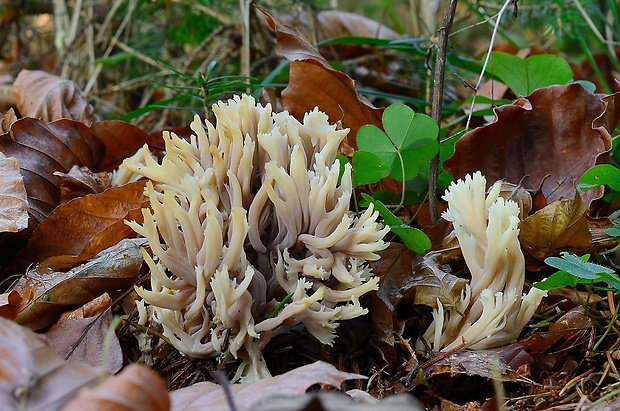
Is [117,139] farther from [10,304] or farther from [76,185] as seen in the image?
[10,304]

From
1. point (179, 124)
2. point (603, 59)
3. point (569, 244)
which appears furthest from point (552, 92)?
point (603, 59)

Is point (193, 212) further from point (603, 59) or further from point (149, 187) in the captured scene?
point (603, 59)

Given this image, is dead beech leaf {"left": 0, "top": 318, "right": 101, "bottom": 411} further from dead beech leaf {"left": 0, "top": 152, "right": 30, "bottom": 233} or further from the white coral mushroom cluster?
the white coral mushroom cluster

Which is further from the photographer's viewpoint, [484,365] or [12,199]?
[12,199]

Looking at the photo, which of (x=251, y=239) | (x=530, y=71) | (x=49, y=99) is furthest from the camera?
(x=49, y=99)

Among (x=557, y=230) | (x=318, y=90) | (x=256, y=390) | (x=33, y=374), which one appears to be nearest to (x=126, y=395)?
(x=33, y=374)

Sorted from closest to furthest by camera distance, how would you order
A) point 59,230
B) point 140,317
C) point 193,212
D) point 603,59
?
point 193,212 < point 140,317 < point 59,230 < point 603,59

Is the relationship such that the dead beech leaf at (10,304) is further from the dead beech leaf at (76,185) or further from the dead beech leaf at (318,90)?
the dead beech leaf at (318,90)
